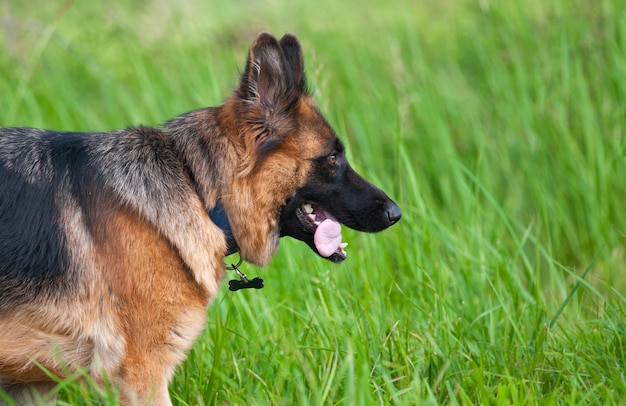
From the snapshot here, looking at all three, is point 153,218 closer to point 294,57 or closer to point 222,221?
point 222,221

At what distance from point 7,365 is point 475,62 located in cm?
469

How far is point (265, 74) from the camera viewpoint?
11.0 ft

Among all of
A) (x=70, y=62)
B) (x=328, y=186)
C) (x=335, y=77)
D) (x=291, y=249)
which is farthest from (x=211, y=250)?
(x=70, y=62)

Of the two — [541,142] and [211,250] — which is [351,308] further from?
[541,142]

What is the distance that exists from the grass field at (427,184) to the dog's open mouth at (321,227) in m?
0.33

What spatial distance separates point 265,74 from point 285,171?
0.43m

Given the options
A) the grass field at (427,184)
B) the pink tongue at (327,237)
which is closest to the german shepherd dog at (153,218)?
the pink tongue at (327,237)

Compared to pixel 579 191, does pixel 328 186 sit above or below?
above

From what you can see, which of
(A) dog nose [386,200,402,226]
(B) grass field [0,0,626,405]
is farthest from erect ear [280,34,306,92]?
(A) dog nose [386,200,402,226]

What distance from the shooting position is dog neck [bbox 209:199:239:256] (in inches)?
132

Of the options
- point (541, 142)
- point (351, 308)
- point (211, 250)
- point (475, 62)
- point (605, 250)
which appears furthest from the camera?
point (475, 62)

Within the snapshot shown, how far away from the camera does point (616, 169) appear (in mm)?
5230

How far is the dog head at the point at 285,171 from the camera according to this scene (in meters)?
3.34

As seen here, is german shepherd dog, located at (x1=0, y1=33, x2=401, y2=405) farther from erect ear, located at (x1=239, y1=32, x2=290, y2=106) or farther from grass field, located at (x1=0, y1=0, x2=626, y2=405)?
grass field, located at (x1=0, y1=0, x2=626, y2=405)
